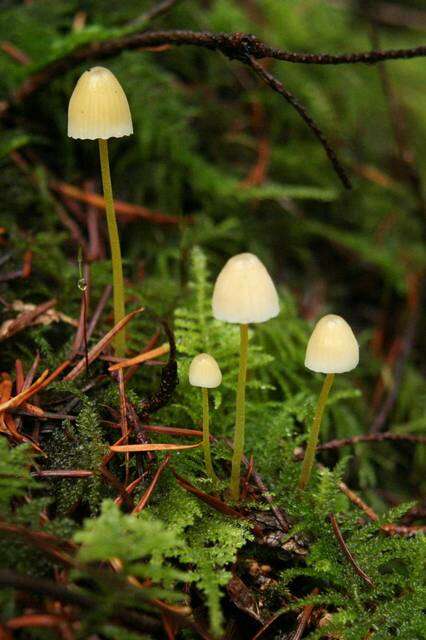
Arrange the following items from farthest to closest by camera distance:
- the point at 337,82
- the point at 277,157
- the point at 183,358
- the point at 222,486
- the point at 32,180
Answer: the point at 337,82, the point at 277,157, the point at 32,180, the point at 183,358, the point at 222,486

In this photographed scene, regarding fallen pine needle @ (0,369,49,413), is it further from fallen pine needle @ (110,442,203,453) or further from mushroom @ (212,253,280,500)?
mushroom @ (212,253,280,500)

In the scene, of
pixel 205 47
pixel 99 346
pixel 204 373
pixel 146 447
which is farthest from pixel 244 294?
pixel 205 47

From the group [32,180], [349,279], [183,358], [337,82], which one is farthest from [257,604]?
[337,82]

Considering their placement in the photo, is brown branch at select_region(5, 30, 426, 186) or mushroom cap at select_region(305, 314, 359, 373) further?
brown branch at select_region(5, 30, 426, 186)

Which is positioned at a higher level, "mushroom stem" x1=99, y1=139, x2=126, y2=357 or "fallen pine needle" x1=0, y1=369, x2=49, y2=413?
"mushroom stem" x1=99, y1=139, x2=126, y2=357

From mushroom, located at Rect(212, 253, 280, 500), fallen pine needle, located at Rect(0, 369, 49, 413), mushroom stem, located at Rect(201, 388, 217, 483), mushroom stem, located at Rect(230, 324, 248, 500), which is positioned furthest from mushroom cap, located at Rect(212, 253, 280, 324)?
fallen pine needle, located at Rect(0, 369, 49, 413)

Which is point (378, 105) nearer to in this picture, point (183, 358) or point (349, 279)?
point (349, 279)
